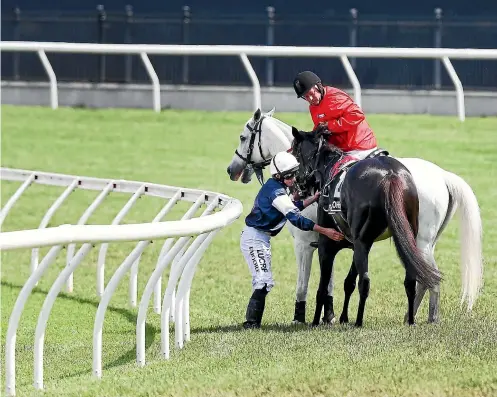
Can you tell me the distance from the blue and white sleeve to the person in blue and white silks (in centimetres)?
6

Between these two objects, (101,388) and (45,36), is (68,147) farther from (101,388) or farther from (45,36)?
(101,388)

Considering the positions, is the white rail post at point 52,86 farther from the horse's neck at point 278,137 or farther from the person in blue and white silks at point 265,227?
the person in blue and white silks at point 265,227

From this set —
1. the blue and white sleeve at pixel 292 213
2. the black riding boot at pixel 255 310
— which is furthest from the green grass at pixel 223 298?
the blue and white sleeve at pixel 292 213

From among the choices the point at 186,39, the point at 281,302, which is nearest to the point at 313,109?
the point at 281,302

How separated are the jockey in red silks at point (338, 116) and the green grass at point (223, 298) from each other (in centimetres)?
119

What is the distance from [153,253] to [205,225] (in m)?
5.57

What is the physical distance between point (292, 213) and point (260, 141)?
1.44 meters

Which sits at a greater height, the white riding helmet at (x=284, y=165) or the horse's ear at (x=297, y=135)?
the horse's ear at (x=297, y=135)

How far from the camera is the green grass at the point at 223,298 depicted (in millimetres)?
6535

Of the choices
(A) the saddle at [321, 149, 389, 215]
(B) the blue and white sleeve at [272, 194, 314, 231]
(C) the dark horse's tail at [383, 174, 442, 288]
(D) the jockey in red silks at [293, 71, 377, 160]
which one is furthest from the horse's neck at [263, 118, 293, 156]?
(C) the dark horse's tail at [383, 174, 442, 288]

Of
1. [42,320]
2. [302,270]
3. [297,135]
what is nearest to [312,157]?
[297,135]

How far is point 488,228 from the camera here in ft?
44.3

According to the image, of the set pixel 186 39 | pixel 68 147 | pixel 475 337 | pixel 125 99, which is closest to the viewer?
pixel 475 337

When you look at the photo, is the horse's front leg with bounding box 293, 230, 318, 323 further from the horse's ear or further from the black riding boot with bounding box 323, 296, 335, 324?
the horse's ear
